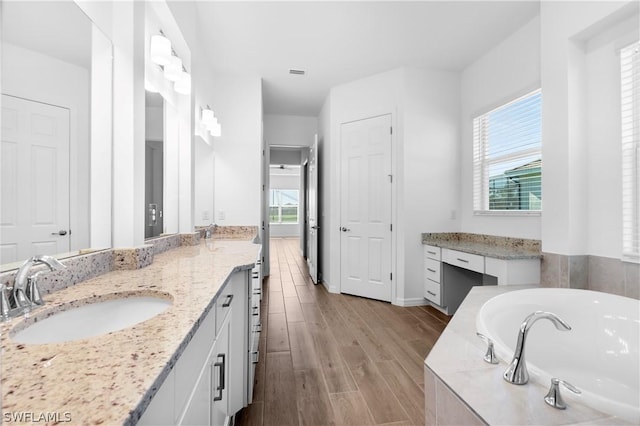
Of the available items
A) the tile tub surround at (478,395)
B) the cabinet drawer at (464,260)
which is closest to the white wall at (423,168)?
the cabinet drawer at (464,260)

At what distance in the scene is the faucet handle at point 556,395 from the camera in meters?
0.78

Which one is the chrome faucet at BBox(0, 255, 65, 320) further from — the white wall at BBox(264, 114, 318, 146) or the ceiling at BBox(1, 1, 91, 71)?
the white wall at BBox(264, 114, 318, 146)

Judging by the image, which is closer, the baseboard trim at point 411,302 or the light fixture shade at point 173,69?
the light fixture shade at point 173,69

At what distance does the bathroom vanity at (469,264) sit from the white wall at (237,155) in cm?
217

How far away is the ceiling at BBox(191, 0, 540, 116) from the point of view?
2.42 metres

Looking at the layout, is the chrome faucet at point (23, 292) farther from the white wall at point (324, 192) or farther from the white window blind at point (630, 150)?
the white wall at point (324, 192)

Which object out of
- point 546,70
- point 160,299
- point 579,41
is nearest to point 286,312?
point 160,299

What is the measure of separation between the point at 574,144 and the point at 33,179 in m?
3.00

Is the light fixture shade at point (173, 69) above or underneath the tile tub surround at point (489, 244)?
above

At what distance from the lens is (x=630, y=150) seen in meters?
1.82

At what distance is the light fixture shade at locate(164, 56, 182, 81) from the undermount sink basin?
1468mm

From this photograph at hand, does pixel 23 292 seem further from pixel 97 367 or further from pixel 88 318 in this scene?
pixel 97 367

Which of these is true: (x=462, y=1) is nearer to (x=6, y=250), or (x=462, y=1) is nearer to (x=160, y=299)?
(x=160, y=299)

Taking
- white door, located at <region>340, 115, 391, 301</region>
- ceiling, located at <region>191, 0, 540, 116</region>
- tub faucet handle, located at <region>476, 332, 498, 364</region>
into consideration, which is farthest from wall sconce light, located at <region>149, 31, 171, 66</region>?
white door, located at <region>340, 115, 391, 301</region>
